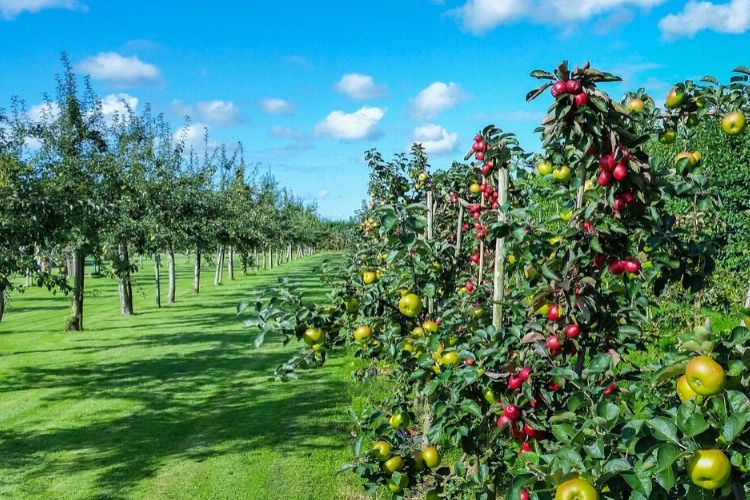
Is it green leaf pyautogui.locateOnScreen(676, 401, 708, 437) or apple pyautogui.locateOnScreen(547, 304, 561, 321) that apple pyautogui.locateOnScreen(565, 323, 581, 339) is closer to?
apple pyautogui.locateOnScreen(547, 304, 561, 321)

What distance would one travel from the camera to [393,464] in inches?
143

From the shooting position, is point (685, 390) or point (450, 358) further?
point (450, 358)

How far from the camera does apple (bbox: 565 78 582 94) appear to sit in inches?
102

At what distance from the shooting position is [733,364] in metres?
1.70

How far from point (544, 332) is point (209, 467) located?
5.12m

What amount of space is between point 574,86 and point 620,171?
429 mm

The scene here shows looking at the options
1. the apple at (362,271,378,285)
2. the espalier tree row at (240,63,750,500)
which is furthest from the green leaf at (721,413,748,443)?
the apple at (362,271,378,285)

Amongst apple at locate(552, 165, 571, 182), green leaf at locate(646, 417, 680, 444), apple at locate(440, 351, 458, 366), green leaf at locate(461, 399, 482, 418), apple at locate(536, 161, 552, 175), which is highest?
apple at locate(536, 161, 552, 175)

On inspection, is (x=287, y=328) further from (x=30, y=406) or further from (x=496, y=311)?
(x=30, y=406)

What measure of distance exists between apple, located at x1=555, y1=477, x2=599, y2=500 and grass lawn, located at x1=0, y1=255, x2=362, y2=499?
4.34 meters

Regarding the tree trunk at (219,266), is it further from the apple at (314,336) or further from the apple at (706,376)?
the apple at (706,376)

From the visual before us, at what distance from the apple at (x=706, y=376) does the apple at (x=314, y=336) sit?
2400mm

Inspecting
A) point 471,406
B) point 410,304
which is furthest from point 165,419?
point 471,406

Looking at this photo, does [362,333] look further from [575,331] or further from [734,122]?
[734,122]
